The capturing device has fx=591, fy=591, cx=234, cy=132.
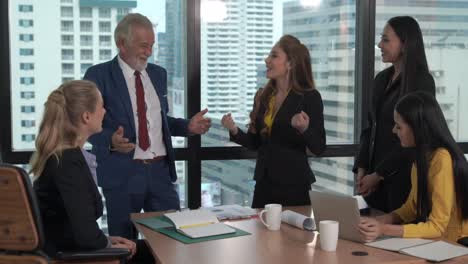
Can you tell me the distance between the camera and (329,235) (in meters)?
2.10

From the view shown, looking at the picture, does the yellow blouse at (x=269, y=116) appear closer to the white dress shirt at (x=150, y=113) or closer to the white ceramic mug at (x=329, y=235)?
the white dress shirt at (x=150, y=113)

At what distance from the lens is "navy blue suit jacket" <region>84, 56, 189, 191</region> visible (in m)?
3.06

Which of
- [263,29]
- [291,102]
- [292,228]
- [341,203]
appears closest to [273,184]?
[291,102]

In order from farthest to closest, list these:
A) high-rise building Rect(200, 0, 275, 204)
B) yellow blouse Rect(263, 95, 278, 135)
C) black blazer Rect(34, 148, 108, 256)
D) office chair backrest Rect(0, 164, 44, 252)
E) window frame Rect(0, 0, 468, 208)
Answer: high-rise building Rect(200, 0, 275, 204)
window frame Rect(0, 0, 468, 208)
yellow blouse Rect(263, 95, 278, 135)
black blazer Rect(34, 148, 108, 256)
office chair backrest Rect(0, 164, 44, 252)

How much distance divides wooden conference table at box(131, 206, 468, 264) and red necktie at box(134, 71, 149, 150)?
81 centimetres

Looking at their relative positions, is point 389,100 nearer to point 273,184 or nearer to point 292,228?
point 273,184

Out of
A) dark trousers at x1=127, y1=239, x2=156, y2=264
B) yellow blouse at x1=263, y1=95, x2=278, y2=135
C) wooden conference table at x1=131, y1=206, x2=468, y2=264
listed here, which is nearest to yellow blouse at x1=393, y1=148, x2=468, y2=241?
wooden conference table at x1=131, y1=206, x2=468, y2=264

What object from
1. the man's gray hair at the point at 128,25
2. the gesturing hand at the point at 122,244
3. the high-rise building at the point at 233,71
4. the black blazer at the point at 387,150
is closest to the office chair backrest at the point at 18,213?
the gesturing hand at the point at 122,244

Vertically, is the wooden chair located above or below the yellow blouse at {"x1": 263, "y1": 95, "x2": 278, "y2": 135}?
below

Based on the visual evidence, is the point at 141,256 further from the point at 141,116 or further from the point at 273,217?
the point at 141,116

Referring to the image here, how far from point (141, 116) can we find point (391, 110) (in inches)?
51.8

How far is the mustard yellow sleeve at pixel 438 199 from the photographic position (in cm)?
228

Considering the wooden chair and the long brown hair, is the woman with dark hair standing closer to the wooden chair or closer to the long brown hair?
the long brown hair

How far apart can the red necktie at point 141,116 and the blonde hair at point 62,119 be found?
77cm
